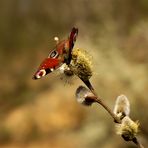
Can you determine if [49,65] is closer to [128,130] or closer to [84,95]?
[84,95]

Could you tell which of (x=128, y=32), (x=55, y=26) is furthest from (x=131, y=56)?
(x=55, y=26)

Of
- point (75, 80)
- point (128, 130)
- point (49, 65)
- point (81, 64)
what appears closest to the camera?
point (49, 65)

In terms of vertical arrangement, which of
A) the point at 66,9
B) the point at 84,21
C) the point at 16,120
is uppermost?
the point at 16,120

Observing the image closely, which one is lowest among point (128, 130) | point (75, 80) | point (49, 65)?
point (128, 130)

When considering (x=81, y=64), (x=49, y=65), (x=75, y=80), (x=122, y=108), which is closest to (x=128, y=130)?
(x=122, y=108)

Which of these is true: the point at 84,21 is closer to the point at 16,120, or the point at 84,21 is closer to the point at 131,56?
the point at 131,56

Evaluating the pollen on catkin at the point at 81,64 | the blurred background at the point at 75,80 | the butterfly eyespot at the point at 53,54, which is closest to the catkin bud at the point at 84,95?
the pollen on catkin at the point at 81,64

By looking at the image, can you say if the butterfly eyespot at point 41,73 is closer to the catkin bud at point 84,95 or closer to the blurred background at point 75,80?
the catkin bud at point 84,95
